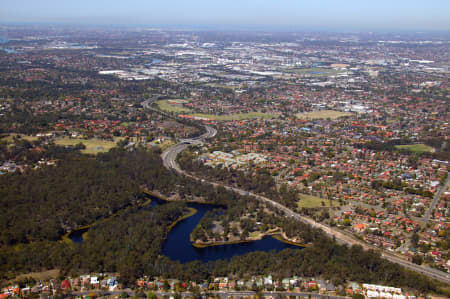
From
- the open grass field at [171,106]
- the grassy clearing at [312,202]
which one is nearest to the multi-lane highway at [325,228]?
the grassy clearing at [312,202]

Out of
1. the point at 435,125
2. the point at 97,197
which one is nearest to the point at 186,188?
the point at 97,197

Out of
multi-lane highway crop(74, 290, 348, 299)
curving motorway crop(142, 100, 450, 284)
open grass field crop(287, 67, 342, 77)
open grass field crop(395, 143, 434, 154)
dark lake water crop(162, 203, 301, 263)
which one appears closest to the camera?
multi-lane highway crop(74, 290, 348, 299)

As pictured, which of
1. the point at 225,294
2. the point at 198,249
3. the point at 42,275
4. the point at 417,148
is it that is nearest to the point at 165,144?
the point at 198,249

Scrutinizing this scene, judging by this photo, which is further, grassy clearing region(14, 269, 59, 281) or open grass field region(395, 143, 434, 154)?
open grass field region(395, 143, 434, 154)

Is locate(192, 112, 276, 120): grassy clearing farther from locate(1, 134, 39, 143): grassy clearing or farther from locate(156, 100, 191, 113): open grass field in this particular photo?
locate(1, 134, 39, 143): grassy clearing

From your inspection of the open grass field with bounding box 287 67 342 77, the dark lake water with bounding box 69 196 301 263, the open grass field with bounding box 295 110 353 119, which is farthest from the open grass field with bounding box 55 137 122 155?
the open grass field with bounding box 287 67 342 77
